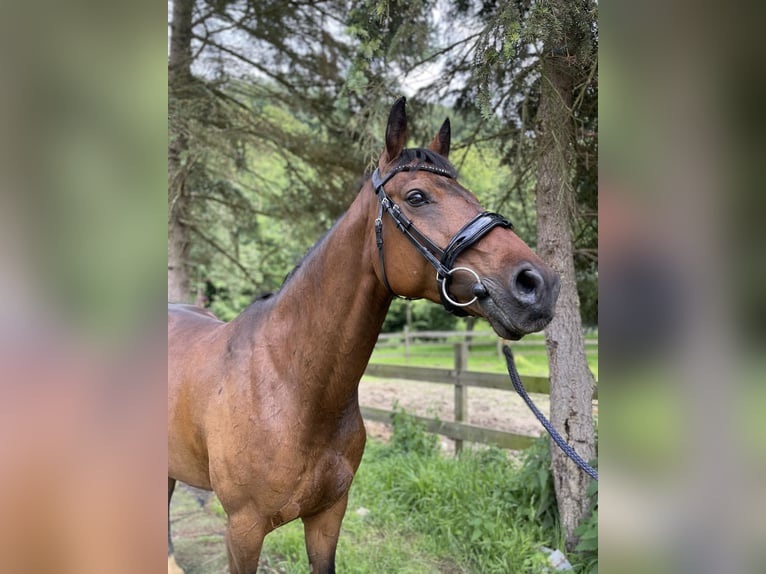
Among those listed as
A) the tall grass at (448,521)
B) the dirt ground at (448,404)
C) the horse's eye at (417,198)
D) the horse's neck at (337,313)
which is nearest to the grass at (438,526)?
the tall grass at (448,521)

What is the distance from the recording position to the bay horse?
1.60 metres

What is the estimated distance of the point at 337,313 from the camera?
1951 millimetres

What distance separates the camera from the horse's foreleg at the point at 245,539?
2.09 m

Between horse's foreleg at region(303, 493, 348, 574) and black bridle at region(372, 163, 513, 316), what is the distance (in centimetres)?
114

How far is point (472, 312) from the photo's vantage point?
165 cm

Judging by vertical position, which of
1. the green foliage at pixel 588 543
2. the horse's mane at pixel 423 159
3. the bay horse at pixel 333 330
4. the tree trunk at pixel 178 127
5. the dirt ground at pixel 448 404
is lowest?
the dirt ground at pixel 448 404

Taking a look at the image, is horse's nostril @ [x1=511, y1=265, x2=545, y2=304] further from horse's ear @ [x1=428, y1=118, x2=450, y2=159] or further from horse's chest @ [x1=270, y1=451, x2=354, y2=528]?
horse's chest @ [x1=270, y1=451, x2=354, y2=528]

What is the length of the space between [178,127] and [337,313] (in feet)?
11.9

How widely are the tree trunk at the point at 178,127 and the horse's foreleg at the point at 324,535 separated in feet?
11.1

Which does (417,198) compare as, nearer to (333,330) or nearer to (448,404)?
(333,330)

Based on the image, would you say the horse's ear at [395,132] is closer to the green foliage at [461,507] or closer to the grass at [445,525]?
the grass at [445,525]
